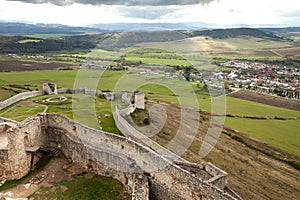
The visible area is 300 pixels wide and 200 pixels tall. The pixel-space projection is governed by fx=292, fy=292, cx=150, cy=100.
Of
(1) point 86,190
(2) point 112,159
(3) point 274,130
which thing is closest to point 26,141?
(1) point 86,190

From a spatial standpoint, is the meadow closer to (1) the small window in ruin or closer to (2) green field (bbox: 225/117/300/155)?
(2) green field (bbox: 225/117/300/155)

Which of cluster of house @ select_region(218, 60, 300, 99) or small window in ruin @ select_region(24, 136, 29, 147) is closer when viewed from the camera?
small window in ruin @ select_region(24, 136, 29, 147)

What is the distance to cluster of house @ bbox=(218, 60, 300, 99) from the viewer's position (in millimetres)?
93287

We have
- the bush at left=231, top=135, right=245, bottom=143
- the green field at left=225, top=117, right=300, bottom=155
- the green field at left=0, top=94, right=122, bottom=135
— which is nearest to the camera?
the green field at left=0, top=94, right=122, bottom=135

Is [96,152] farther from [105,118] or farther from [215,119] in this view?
[215,119]

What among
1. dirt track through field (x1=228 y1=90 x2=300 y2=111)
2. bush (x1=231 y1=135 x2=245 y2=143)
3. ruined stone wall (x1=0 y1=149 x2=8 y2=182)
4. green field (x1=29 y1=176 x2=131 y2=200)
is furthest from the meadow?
ruined stone wall (x1=0 y1=149 x2=8 y2=182)

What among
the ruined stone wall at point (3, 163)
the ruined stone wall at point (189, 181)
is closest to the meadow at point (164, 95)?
the ruined stone wall at point (3, 163)

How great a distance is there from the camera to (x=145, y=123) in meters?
36.5

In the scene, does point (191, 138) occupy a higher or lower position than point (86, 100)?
lower

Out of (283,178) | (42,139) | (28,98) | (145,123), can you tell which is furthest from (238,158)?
(28,98)

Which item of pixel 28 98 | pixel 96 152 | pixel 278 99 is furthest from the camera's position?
pixel 278 99

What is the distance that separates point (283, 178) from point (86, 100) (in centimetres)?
2527

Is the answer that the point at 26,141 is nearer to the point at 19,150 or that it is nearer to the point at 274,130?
the point at 19,150

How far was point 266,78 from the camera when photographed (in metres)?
115
